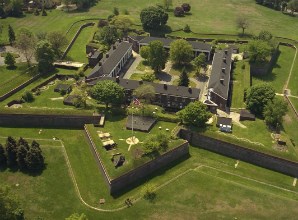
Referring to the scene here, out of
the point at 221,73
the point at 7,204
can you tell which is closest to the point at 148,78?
the point at 221,73

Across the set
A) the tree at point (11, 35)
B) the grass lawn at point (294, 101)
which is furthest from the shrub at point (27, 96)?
the grass lawn at point (294, 101)

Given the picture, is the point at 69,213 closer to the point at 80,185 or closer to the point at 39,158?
the point at 80,185

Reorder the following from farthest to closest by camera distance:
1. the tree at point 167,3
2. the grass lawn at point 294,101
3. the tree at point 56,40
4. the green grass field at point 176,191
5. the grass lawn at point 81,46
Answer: the tree at point 167,3 < the grass lawn at point 81,46 < the tree at point 56,40 < the grass lawn at point 294,101 < the green grass field at point 176,191

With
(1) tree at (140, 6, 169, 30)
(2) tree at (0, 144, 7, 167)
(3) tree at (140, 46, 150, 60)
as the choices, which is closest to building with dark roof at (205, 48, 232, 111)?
(3) tree at (140, 46, 150, 60)

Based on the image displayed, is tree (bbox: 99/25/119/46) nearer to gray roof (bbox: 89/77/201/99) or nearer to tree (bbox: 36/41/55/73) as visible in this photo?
tree (bbox: 36/41/55/73)

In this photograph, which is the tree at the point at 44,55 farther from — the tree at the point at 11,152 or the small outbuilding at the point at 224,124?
the small outbuilding at the point at 224,124

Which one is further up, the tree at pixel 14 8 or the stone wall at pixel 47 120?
the tree at pixel 14 8
